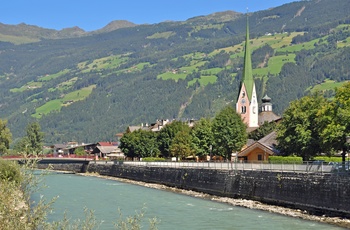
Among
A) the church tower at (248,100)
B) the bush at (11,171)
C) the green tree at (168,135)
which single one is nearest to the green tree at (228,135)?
the green tree at (168,135)

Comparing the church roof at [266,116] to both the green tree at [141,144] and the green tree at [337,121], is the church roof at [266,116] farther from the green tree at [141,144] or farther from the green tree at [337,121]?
the green tree at [337,121]

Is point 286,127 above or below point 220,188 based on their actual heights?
above

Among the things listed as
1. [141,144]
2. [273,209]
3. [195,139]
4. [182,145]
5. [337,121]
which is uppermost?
[141,144]

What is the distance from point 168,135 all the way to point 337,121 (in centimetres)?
7153

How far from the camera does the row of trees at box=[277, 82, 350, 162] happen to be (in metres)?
56.3

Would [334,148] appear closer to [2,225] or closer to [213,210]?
[213,210]

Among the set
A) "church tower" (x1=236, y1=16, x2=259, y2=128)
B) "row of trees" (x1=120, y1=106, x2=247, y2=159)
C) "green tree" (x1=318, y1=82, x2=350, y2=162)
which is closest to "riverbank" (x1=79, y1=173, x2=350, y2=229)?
"green tree" (x1=318, y1=82, x2=350, y2=162)

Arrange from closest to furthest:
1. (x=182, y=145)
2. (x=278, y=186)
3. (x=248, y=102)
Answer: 1. (x=278, y=186)
2. (x=182, y=145)
3. (x=248, y=102)

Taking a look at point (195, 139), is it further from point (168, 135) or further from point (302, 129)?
point (302, 129)

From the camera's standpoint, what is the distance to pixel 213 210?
180 feet

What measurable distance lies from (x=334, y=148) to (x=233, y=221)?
17.9 m

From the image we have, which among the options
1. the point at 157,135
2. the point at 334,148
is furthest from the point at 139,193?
the point at 157,135

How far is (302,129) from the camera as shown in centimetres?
6906

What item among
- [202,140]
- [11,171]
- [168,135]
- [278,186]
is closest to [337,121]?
[278,186]
